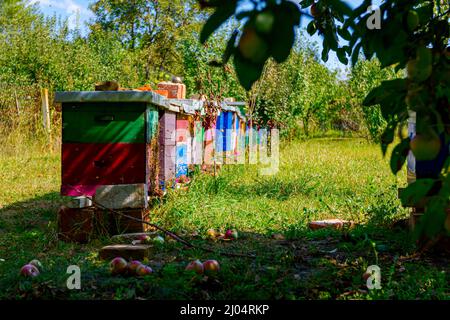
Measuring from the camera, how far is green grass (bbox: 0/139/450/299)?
271cm

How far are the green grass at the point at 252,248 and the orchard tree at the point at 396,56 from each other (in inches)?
24.5

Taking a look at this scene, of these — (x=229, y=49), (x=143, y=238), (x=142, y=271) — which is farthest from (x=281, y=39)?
(x=143, y=238)

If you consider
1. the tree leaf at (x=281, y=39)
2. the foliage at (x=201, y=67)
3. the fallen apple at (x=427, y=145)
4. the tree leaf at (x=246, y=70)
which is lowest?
the fallen apple at (x=427, y=145)

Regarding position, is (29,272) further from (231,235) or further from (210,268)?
(231,235)

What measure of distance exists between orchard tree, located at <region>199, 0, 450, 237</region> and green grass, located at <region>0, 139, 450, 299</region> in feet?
2.04

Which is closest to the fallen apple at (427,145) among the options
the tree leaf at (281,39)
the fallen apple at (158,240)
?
the tree leaf at (281,39)

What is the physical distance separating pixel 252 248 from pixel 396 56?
7.28 feet

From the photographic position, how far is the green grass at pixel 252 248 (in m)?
2.71

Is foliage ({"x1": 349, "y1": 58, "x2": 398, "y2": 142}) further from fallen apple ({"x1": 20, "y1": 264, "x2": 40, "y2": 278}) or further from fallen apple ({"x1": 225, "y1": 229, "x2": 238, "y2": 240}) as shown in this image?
fallen apple ({"x1": 20, "y1": 264, "x2": 40, "y2": 278})

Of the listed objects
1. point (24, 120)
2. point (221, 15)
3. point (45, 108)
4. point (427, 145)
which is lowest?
point (427, 145)

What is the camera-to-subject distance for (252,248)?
374cm

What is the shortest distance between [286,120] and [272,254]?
380 inches

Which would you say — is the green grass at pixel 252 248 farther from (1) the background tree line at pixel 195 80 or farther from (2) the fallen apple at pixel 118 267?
(1) the background tree line at pixel 195 80
